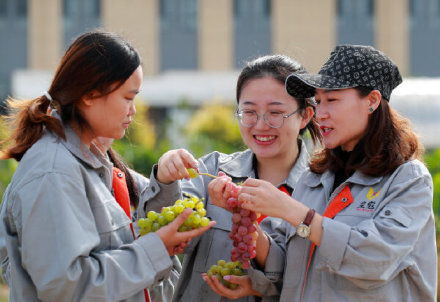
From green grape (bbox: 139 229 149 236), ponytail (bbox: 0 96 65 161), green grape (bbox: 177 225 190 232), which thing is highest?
ponytail (bbox: 0 96 65 161)

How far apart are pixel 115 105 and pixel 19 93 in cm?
2231

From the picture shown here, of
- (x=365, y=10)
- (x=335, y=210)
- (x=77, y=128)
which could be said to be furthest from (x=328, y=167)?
(x=365, y=10)

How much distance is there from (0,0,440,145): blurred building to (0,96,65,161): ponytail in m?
23.7

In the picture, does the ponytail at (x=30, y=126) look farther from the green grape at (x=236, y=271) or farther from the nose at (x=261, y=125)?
the nose at (x=261, y=125)

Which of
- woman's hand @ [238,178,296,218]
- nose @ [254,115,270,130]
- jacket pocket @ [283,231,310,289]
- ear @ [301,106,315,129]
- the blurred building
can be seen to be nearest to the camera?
woman's hand @ [238,178,296,218]

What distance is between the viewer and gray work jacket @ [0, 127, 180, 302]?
2.55m

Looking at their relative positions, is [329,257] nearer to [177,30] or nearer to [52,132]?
[52,132]

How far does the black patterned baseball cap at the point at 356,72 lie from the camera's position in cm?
300

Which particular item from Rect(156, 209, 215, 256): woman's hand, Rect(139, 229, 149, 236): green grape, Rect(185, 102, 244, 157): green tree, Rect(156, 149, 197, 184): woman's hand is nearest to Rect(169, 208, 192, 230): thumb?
Rect(156, 209, 215, 256): woman's hand

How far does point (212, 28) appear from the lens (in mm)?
26984

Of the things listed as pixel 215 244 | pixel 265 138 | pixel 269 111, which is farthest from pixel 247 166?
pixel 215 244

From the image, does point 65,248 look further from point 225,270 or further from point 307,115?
point 307,115

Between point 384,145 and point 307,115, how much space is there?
71 cm

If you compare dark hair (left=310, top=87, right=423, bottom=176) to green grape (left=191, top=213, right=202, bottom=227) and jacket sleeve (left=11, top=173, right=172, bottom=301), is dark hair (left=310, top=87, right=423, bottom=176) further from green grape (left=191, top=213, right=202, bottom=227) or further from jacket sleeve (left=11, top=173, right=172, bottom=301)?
jacket sleeve (left=11, top=173, right=172, bottom=301)
